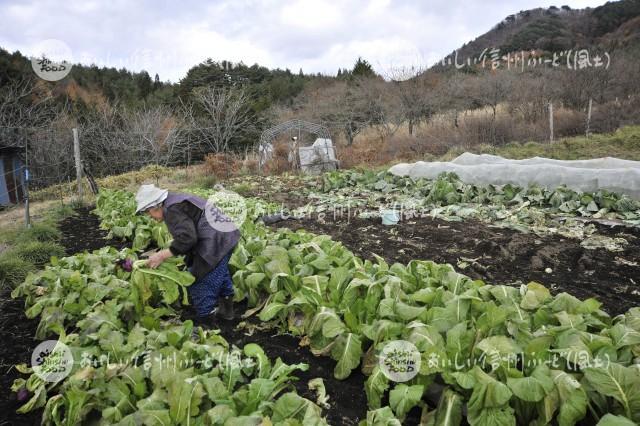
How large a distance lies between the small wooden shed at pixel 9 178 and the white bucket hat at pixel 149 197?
10.9 meters

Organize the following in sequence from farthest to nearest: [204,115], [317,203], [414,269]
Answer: [204,115] < [317,203] < [414,269]

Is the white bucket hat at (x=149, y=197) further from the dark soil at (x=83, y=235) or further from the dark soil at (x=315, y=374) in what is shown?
the dark soil at (x=83, y=235)

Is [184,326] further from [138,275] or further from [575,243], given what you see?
[575,243]

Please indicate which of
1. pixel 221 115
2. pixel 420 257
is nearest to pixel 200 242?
pixel 420 257

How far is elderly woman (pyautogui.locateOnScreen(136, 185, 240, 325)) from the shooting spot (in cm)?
329

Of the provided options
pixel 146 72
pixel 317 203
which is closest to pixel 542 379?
pixel 317 203

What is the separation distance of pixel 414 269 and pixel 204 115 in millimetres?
23150

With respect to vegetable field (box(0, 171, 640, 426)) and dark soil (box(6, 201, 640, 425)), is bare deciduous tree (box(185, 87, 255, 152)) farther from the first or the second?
vegetable field (box(0, 171, 640, 426))

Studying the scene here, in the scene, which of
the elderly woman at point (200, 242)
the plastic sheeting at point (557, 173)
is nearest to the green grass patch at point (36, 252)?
the elderly woman at point (200, 242)

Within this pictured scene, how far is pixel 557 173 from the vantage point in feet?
27.2

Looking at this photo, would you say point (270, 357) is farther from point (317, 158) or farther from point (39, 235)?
point (317, 158)

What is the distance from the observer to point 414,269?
3.50m

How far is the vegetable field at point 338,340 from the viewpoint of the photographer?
6.93 ft

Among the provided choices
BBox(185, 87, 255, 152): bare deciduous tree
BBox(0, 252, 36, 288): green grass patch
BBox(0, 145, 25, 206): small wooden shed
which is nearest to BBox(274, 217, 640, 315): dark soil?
BBox(0, 252, 36, 288): green grass patch
